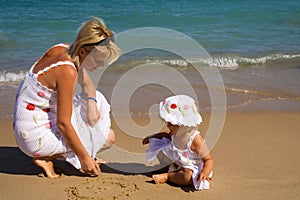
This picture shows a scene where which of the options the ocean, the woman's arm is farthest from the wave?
the woman's arm

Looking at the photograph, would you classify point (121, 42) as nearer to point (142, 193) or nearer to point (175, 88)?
point (175, 88)

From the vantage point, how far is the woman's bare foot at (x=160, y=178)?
3359 millimetres

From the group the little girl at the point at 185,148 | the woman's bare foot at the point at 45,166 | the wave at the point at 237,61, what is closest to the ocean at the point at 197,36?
the wave at the point at 237,61

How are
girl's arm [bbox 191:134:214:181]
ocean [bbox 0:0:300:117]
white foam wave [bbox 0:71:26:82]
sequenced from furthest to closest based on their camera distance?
white foam wave [bbox 0:71:26:82]
ocean [bbox 0:0:300:117]
girl's arm [bbox 191:134:214:181]

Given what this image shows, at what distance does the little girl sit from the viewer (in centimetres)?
324

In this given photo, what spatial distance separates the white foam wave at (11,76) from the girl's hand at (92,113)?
3.56 m

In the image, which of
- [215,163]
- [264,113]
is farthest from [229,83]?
[215,163]

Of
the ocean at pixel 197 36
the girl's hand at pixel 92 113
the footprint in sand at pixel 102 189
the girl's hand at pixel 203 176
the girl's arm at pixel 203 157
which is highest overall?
the girl's hand at pixel 92 113

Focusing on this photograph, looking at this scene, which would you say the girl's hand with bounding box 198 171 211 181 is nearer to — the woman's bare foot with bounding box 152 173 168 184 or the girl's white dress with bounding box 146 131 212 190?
the girl's white dress with bounding box 146 131 212 190

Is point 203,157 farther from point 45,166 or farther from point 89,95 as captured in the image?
point 45,166

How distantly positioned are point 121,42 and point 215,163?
21.1 ft

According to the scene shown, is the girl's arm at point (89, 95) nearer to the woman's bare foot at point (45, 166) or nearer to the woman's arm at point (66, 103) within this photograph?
the woman's arm at point (66, 103)

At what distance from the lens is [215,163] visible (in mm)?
3729

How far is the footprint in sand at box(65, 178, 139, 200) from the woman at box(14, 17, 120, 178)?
138 millimetres
